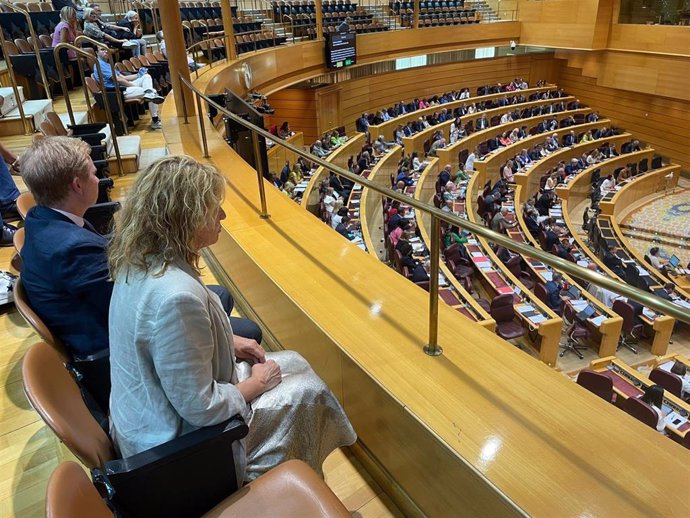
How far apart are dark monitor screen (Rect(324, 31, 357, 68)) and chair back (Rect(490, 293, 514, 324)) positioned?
8058 millimetres

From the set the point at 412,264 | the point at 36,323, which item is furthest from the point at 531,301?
the point at 36,323

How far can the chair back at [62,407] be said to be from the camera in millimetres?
1059

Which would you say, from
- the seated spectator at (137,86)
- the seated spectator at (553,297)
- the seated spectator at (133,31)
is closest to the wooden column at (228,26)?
the seated spectator at (133,31)

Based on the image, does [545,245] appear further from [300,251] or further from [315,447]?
[315,447]

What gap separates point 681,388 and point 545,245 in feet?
11.4

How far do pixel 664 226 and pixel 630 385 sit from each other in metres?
7.42

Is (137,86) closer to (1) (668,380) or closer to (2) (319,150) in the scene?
(2) (319,150)

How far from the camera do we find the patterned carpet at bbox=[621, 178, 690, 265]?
10.6 meters

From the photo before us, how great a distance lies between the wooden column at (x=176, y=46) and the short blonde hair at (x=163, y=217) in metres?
4.44

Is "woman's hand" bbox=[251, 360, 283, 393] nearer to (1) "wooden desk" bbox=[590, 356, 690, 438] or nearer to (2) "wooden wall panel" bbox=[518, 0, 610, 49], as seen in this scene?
(1) "wooden desk" bbox=[590, 356, 690, 438]

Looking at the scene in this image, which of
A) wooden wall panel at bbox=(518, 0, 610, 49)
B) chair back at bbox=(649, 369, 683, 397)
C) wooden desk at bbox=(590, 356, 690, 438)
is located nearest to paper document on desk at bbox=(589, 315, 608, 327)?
wooden desk at bbox=(590, 356, 690, 438)

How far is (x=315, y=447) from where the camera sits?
1.42 meters

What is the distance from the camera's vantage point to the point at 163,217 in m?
1.17

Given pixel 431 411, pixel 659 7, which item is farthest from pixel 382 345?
pixel 659 7
